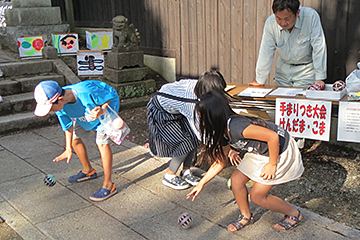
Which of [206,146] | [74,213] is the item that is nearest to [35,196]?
[74,213]

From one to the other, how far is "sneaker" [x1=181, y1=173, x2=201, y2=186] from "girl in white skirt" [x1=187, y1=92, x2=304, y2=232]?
2.99 ft

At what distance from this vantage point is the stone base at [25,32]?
918 cm

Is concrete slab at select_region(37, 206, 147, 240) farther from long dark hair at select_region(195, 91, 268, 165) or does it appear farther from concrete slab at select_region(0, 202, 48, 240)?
long dark hair at select_region(195, 91, 268, 165)

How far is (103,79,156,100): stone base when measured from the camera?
760 centimetres

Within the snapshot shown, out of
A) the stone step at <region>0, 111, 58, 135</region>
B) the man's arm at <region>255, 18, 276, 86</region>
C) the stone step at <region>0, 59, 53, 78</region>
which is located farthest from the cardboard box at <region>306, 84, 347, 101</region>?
the stone step at <region>0, 59, 53, 78</region>

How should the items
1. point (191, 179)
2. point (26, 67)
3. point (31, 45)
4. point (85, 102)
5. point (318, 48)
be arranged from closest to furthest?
point (85, 102)
point (191, 179)
point (318, 48)
point (26, 67)
point (31, 45)

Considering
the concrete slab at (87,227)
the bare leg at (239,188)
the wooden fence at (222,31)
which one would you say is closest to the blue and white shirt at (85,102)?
the concrete slab at (87,227)

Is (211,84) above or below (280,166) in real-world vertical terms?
above

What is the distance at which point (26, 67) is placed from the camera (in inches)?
313

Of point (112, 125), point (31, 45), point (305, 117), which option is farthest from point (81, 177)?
point (31, 45)

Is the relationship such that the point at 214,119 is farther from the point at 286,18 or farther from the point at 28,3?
the point at 28,3

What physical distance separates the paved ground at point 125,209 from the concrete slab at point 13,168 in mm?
12

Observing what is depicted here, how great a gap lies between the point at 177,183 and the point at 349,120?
1.91 meters

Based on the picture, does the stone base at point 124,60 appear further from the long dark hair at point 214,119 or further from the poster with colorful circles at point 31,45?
the long dark hair at point 214,119
